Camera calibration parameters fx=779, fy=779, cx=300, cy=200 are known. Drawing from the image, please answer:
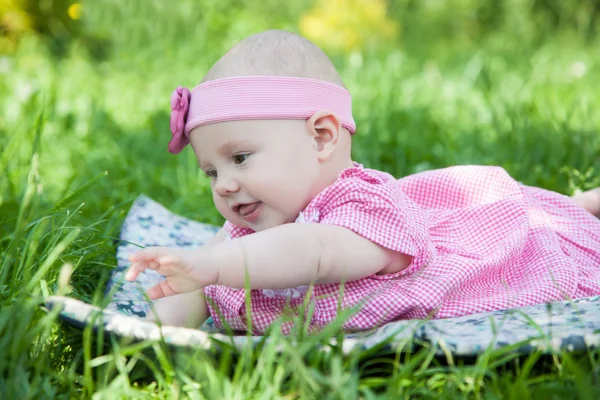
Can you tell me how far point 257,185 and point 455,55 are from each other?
4.45 meters

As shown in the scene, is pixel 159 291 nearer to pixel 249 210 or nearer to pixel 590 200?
pixel 249 210

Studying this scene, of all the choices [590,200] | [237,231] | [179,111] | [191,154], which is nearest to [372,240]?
[237,231]

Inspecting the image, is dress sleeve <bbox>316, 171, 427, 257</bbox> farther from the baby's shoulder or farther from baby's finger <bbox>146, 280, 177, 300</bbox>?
baby's finger <bbox>146, 280, 177, 300</bbox>

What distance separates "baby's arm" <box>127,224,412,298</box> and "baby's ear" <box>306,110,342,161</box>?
232mm

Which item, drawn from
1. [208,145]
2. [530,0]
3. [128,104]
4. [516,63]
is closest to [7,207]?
[208,145]

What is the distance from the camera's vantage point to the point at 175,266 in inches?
56.9

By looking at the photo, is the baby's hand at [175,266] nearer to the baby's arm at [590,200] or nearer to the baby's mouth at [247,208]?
the baby's mouth at [247,208]

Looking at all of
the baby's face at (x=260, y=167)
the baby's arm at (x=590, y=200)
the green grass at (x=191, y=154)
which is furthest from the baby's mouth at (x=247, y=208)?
the baby's arm at (x=590, y=200)

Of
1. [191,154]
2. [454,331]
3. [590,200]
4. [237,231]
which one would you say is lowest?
[454,331]

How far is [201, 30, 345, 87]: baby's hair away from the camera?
1.79m

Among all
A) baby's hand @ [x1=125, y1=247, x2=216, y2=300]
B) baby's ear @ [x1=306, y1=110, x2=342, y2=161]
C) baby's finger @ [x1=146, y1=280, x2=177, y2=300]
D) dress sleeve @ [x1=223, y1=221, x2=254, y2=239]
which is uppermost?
baby's ear @ [x1=306, y1=110, x2=342, y2=161]

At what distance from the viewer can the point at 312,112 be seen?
71.2 inches

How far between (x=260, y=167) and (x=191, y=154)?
1.63 meters

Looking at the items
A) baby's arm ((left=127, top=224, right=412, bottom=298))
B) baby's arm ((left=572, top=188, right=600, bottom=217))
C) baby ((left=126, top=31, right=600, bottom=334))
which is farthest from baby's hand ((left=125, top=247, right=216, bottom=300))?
baby's arm ((left=572, top=188, right=600, bottom=217))
